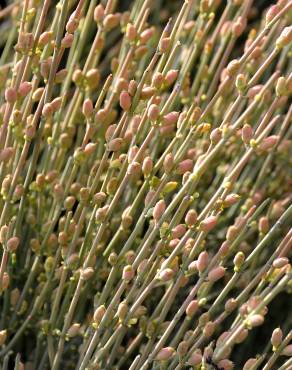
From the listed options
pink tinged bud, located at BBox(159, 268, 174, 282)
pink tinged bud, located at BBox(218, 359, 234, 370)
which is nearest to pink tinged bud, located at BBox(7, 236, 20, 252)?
pink tinged bud, located at BBox(159, 268, 174, 282)

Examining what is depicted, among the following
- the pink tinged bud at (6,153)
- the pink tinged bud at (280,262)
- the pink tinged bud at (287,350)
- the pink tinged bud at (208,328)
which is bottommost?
the pink tinged bud at (287,350)

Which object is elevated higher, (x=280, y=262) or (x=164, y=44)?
(x=164, y=44)

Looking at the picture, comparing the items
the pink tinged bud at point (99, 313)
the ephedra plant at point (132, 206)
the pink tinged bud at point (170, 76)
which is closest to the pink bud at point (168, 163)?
the ephedra plant at point (132, 206)

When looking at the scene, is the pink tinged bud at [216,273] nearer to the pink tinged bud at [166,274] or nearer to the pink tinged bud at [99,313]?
the pink tinged bud at [166,274]

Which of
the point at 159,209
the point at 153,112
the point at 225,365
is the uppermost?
the point at 153,112

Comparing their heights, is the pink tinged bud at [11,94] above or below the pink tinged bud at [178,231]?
above

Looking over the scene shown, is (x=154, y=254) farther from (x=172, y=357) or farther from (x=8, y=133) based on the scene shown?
(x=8, y=133)

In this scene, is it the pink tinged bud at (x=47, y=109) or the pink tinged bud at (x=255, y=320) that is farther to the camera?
the pink tinged bud at (x=47, y=109)

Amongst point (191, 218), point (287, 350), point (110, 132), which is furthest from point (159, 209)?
point (287, 350)

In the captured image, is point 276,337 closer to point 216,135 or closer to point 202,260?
point 202,260

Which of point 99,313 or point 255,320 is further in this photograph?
point 99,313
